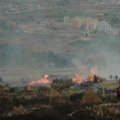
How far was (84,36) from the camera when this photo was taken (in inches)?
4026

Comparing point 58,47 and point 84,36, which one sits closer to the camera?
point 58,47

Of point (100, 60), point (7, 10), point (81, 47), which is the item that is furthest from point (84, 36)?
point (7, 10)

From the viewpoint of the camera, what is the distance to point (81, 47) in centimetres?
9456

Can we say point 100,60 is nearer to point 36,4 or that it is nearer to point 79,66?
point 79,66

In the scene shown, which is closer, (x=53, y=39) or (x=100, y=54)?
(x=100, y=54)

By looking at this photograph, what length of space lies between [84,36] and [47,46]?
11.6 meters

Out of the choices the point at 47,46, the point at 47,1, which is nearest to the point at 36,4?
the point at 47,1

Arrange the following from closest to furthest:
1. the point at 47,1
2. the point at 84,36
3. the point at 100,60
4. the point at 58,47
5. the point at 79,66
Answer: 1. the point at 79,66
2. the point at 100,60
3. the point at 58,47
4. the point at 84,36
5. the point at 47,1

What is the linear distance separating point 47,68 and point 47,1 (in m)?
61.4

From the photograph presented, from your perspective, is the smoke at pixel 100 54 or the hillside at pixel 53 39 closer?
the smoke at pixel 100 54

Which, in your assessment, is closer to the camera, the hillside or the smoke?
the smoke

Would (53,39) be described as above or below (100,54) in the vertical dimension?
above

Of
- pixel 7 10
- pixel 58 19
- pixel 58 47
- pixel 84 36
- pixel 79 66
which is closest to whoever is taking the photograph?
pixel 79 66

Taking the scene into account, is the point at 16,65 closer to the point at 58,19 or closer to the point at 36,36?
the point at 36,36
